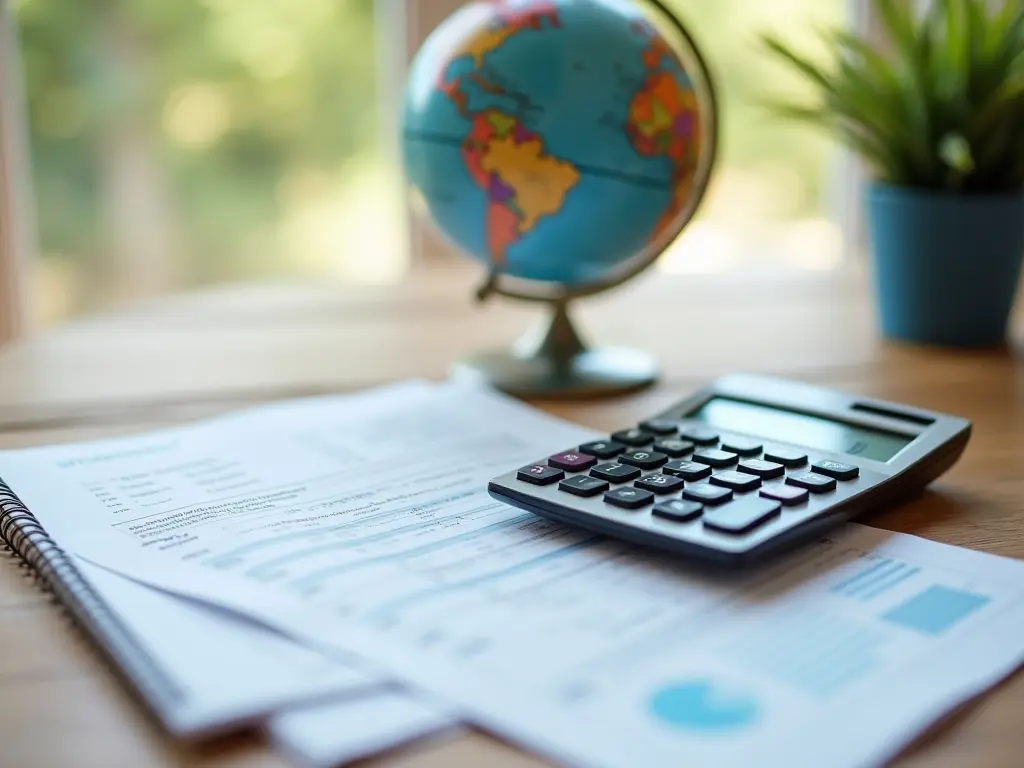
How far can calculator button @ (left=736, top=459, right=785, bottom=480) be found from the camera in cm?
51

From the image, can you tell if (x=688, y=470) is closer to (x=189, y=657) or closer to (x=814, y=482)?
(x=814, y=482)

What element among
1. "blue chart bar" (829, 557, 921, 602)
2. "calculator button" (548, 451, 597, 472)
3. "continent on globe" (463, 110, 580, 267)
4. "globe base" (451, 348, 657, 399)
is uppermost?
"continent on globe" (463, 110, 580, 267)

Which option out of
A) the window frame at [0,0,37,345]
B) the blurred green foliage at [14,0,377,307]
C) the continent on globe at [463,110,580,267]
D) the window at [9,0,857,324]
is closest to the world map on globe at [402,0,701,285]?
the continent on globe at [463,110,580,267]

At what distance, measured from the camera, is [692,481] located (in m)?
0.52

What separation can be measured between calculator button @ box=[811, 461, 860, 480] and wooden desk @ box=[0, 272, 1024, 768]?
38 mm

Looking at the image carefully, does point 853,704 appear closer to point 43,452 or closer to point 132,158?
point 43,452

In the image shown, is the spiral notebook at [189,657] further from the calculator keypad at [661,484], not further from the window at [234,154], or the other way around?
→ the window at [234,154]

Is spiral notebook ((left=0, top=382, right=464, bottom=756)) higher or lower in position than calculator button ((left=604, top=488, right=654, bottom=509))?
lower

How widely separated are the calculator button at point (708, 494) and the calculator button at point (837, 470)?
0.19 feet

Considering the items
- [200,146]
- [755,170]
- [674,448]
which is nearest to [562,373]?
[674,448]

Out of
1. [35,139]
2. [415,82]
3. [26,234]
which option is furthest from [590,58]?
[35,139]

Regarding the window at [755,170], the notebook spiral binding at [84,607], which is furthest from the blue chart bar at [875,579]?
the window at [755,170]

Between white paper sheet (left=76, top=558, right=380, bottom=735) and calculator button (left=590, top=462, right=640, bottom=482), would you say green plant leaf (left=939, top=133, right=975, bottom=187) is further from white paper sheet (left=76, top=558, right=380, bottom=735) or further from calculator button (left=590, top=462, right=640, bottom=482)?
white paper sheet (left=76, top=558, right=380, bottom=735)

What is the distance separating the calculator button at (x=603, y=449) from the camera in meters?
0.55
